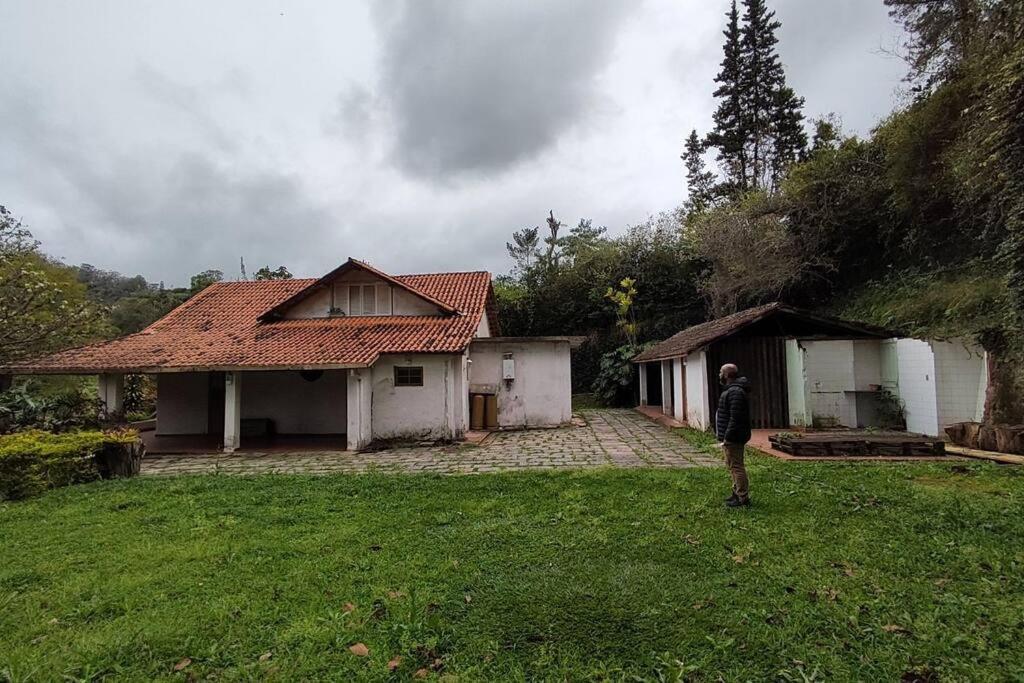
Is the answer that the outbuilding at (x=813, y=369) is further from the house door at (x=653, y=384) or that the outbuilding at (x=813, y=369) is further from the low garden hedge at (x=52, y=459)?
the low garden hedge at (x=52, y=459)

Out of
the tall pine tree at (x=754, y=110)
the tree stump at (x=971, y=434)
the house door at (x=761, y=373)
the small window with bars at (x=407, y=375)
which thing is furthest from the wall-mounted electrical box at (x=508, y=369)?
the tall pine tree at (x=754, y=110)

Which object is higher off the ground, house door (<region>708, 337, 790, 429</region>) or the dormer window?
the dormer window

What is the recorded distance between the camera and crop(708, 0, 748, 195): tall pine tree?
31.8 m

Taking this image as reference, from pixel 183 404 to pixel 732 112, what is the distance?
109ft

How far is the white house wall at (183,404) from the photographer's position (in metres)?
15.9

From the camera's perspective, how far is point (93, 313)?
14.9 m

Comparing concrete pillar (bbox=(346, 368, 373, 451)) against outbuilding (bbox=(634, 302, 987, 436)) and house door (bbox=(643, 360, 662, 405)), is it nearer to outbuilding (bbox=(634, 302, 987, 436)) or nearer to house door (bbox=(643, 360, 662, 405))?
outbuilding (bbox=(634, 302, 987, 436))

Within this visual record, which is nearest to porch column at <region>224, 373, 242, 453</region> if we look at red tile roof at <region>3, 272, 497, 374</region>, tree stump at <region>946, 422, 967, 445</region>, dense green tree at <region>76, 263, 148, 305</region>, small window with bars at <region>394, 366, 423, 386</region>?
red tile roof at <region>3, 272, 497, 374</region>

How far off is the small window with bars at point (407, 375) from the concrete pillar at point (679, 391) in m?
8.33

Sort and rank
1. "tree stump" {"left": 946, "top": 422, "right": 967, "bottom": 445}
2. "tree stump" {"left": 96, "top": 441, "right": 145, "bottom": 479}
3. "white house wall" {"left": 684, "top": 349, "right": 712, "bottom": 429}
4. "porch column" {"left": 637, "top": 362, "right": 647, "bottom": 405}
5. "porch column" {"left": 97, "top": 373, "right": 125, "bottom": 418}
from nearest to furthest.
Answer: "tree stump" {"left": 96, "top": 441, "right": 145, "bottom": 479}, "tree stump" {"left": 946, "top": 422, "right": 967, "bottom": 445}, "white house wall" {"left": 684, "top": 349, "right": 712, "bottom": 429}, "porch column" {"left": 97, "top": 373, "right": 125, "bottom": 418}, "porch column" {"left": 637, "top": 362, "right": 647, "bottom": 405}

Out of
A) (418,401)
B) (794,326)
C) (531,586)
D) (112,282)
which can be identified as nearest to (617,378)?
(794,326)

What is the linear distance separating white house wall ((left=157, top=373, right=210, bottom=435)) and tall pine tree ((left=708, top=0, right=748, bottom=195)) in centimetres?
2961

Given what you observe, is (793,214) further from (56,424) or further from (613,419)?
(56,424)

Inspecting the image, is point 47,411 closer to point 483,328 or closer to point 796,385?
point 483,328
